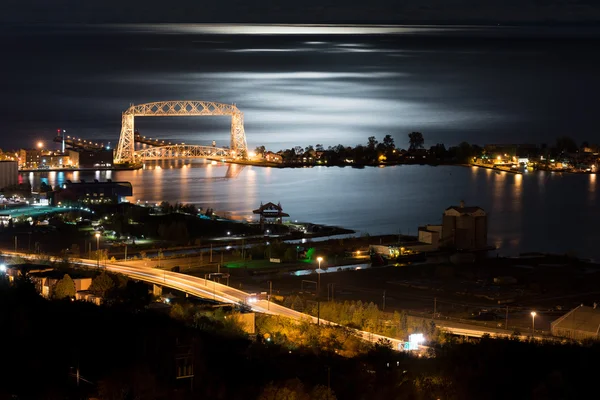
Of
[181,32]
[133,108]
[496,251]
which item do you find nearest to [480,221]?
[496,251]

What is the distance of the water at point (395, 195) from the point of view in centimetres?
972

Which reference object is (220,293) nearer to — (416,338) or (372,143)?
(416,338)

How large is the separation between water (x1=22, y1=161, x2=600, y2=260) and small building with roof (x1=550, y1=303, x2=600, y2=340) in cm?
328

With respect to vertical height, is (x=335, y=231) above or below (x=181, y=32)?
below

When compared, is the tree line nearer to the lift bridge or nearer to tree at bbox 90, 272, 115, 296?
the lift bridge

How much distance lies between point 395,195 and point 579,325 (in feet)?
26.2

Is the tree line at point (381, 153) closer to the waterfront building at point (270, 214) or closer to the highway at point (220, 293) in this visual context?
the waterfront building at point (270, 214)

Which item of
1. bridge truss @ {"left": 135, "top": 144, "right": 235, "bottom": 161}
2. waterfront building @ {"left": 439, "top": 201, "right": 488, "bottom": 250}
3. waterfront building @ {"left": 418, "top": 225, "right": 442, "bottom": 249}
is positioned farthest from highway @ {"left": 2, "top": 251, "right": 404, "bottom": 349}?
bridge truss @ {"left": 135, "top": 144, "right": 235, "bottom": 161}

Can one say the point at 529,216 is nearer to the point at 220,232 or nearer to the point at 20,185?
the point at 220,232

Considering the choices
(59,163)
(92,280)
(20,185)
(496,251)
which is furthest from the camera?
(59,163)

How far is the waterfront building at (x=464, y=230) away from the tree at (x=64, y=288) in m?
3.87

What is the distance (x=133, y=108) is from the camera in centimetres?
1702

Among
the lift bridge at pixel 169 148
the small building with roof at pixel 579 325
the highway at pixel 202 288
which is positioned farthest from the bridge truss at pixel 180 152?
the small building with roof at pixel 579 325

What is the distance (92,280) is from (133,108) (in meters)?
11.7
